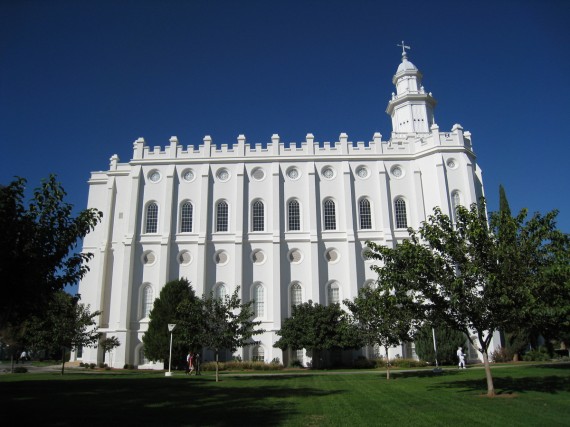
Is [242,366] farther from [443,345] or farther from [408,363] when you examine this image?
[443,345]

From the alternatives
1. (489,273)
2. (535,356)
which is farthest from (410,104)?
(489,273)

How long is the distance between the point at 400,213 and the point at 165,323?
76.1 ft

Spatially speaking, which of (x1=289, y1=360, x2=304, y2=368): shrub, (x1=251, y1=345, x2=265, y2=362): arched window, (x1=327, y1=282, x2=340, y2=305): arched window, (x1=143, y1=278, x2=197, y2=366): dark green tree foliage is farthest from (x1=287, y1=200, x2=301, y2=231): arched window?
(x1=289, y1=360, x2=304, y2=368): shrub

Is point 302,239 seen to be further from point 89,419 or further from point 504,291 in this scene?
point 89,419

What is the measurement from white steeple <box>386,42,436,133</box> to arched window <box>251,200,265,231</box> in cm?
1800

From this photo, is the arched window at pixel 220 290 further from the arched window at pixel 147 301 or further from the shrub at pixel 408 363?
the shrub at pixel 408 363

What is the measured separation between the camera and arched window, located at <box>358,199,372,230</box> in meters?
41.5

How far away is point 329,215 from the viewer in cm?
4175

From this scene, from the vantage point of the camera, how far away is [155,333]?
1353 inches

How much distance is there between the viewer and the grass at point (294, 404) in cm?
1072

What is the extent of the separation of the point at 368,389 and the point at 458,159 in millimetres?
29865

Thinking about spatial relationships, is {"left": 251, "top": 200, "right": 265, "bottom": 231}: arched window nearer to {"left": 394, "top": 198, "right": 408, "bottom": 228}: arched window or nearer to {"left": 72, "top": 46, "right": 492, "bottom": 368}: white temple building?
{"left": 72, "top": 46, "right": 492, "bottom": 368}: white temple building

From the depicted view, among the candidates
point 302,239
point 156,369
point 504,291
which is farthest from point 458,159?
point 156,369

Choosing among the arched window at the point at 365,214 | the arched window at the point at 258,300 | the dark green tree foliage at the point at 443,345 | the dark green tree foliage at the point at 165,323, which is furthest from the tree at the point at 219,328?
the arched window at the point at 365,214
